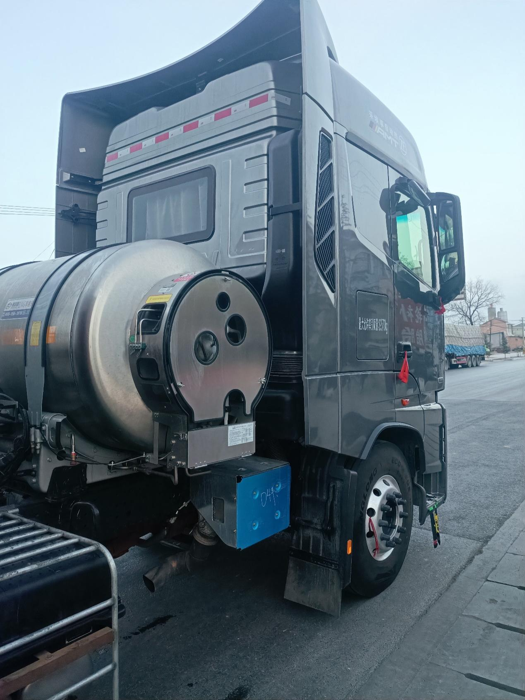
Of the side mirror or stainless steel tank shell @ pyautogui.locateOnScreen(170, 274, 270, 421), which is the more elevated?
the side mirror

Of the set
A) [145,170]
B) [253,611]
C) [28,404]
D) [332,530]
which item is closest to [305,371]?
[332,530]

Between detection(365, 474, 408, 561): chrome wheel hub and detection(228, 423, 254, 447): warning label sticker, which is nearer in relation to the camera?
detection(228, 423, 254, 447): warning label sticker

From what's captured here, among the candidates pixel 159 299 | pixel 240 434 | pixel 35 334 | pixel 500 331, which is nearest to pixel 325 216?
pixel 159 299

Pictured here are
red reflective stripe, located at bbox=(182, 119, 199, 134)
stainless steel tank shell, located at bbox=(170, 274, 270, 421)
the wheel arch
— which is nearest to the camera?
stainless steel tank shell, located at bbox=(170, 274, 270, 421)

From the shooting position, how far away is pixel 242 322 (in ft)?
8.71

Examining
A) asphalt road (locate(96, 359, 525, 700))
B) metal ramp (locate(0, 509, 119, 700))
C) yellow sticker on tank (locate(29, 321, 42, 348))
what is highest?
yellow sticker on tank (locate(29, 321, 42, 348))

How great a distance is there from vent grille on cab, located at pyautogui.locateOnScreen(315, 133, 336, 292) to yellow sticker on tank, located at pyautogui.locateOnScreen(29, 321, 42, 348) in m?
1.49

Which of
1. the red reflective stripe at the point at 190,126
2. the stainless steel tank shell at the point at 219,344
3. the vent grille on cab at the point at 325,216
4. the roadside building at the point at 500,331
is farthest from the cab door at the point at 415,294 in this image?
the roadside building at the point at 500,331

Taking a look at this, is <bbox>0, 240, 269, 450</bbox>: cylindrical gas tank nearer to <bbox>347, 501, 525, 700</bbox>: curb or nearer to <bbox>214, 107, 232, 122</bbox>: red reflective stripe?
<bbox>214, 107, 232, 122</bbox>: red reflective stripe

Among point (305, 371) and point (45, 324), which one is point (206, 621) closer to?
point (305, 371)

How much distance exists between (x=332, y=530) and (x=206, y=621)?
1.00 metres

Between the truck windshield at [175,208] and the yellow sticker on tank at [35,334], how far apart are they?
136 centimetres

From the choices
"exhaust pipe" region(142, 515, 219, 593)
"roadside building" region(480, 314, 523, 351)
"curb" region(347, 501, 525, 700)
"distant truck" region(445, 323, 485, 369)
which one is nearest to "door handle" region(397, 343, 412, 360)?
"curb" region(347, 501, 525, 700)

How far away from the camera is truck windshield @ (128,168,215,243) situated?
361 centimetres
